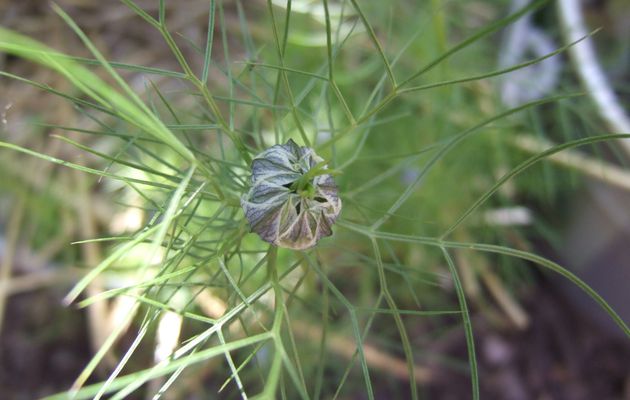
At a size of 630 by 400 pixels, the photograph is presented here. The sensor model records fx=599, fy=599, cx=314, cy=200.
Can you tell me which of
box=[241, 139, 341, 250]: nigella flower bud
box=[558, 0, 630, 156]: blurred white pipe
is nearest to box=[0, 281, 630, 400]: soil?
box=[558, 0, 630, 156]: blurred white pipe

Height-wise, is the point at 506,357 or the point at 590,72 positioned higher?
the point at 590,72

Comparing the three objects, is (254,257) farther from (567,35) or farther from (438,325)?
(567,35)

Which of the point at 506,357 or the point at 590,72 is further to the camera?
the point at 506,357

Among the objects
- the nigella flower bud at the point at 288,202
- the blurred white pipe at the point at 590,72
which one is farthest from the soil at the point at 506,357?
the nigella flower bud at the point at 288,202

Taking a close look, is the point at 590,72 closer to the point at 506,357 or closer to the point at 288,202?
the point at 506,357

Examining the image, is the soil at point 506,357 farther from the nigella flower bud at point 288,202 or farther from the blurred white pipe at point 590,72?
the nigella flower bud at point 288,202

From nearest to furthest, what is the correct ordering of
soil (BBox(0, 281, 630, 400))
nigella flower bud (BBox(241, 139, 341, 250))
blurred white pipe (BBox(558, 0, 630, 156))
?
nigella flower bud (BBox(241, 139, 341, 250)) → blurred white pipe (BBox(558, 0, 630, 156)) → soil (BBox(0, 281, 630, 400))

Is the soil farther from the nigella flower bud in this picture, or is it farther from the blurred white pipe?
the nigella flower bud

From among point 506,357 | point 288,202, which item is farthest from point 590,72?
point 288,202
